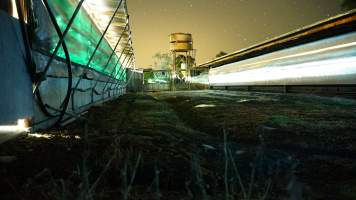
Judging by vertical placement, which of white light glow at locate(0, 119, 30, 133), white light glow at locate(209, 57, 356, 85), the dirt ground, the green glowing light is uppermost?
the green glowing light

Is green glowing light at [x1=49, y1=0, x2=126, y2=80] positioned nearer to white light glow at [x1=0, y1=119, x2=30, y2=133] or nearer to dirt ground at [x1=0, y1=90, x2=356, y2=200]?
white light glow at [x1=0, y1=119, x2=30, y2=133]

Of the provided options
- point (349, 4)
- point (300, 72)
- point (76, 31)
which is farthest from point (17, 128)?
point (349, 4)

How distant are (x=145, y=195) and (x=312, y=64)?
9.15 m

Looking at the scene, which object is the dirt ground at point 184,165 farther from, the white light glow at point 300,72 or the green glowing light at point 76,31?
the white light glow at point 300,72

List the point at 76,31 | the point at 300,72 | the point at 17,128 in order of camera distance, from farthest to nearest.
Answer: the point at 300,72
the point at 76,31
the point at 17,128

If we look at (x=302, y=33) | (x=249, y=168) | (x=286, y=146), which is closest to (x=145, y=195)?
(x=249, y=168)

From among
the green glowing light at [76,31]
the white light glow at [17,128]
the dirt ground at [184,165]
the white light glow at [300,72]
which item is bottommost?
the dirt ground at [184,165]

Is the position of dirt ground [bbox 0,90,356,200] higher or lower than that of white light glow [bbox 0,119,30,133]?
lower

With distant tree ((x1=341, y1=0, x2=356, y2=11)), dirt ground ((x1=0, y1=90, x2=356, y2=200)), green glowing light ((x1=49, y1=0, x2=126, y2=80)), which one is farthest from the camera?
distant tree ((x1=341, y1=0, x2=356, y2=11))

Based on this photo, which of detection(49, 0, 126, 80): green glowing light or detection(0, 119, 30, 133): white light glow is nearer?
detection(0, 119, 30, 133): white light glow

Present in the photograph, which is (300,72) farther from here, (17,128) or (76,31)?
(17,128)

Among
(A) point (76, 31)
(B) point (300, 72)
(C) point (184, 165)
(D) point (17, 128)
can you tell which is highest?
(A) point (76, 31)

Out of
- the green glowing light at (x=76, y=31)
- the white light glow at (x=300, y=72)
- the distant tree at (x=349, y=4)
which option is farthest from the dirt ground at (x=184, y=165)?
the distant tree at (x=349, y=4)

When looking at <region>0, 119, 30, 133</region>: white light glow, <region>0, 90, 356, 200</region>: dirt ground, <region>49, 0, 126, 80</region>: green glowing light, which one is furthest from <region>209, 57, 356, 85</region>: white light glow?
<region>0, 119, 30, 133</region>: white light glow
